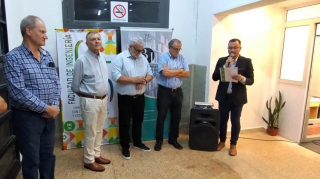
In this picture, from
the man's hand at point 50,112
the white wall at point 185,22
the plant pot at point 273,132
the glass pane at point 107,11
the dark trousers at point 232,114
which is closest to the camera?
the man's hand at point 50,112

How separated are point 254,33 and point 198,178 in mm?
2562

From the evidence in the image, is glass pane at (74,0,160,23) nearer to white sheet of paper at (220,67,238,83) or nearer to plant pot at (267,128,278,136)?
white sheet of paper at (220,67,238,83)

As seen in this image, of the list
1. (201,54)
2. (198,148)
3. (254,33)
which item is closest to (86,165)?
(198,148)

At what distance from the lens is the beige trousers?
8.11 ft

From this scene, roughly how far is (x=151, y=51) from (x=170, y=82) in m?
0.63

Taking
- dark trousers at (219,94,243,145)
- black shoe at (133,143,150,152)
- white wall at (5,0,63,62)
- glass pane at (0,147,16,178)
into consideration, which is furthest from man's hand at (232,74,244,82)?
glass pane at (0,147,16,178)

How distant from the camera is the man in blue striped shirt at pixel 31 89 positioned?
66.2 inches

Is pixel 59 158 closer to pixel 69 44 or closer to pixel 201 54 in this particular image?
pixel 69 44

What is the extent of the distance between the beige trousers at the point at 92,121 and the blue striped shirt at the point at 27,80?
628 mm

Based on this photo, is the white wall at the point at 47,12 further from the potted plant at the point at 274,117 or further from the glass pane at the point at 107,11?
the potted plant at the point at 274,117

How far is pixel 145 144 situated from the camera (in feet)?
11.3

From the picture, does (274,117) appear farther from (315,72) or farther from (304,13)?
(304,13)

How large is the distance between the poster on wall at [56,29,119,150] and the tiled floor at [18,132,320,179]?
0.19 metres

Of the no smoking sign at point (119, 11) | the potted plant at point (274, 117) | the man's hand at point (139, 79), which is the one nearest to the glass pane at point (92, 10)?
the no smoking sign at point (119, 11)
